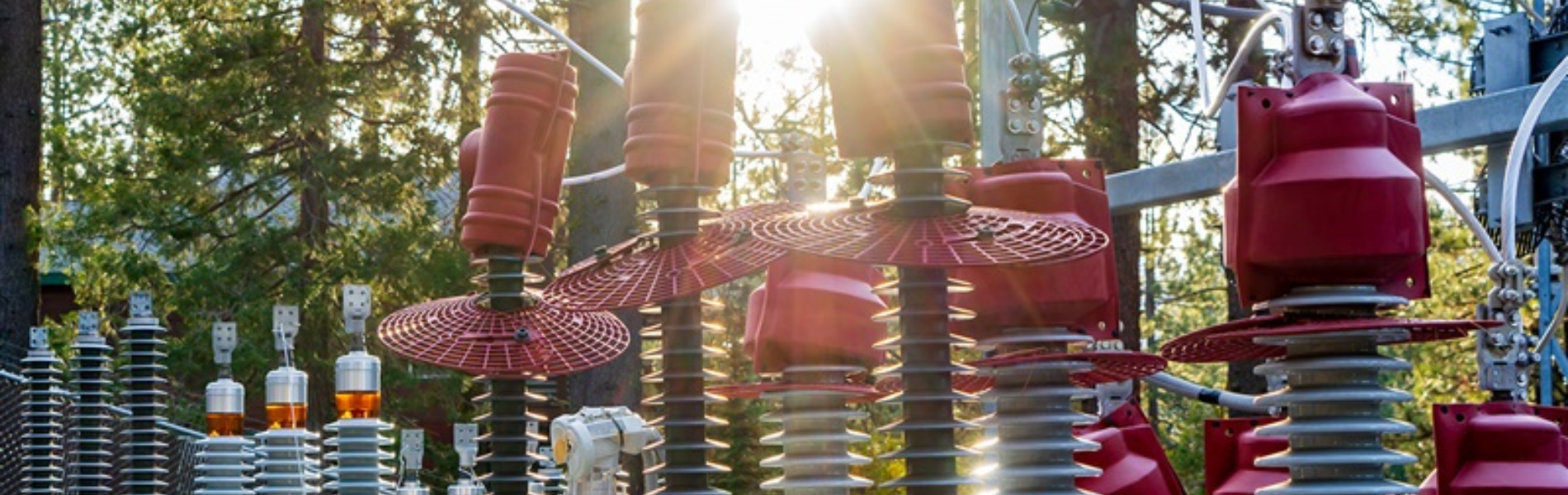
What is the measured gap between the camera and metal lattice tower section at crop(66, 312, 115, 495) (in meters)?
10.4

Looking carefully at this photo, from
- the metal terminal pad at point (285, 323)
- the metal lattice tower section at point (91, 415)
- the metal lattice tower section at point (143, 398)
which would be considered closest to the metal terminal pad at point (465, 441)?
the metal terminal pad at point (285, 323)

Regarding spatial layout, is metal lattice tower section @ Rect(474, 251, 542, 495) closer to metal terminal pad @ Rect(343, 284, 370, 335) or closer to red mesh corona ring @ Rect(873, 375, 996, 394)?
metal terminal pad @ Rect(343, 284, 370, 335)

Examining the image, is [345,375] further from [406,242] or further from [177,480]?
[406,242]

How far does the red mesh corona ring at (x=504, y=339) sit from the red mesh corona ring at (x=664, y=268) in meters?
0.94

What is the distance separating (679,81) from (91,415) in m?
7.22

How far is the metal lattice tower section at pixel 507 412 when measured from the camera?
18.2 ft

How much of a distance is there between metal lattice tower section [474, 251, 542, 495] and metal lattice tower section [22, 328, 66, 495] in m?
6.76

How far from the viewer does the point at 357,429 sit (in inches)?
240

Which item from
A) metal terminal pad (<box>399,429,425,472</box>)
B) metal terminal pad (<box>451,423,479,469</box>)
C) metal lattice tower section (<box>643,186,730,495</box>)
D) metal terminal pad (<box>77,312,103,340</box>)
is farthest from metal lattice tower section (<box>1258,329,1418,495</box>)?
metal terminal pad (<box>77,312,103,340</box>)

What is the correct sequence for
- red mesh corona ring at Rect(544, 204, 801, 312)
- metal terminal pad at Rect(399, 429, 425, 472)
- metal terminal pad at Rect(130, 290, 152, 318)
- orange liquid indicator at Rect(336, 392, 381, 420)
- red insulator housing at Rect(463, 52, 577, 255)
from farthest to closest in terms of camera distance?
1. metal terminal pad at Rect(130, 290, 152, 318)
2. metal terminal pad at Rect(399, 429, 425, 472)
3. orange liquid indicator at Rect(336, 392, 381, 420)
4. red insulator housing at Rect(463, 52, 577, 255)
5. red mesh corona ring at Rect(544, 204, 801, 312)

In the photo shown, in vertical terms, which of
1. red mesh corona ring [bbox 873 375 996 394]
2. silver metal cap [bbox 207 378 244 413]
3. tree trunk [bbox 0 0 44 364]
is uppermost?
tree trunk [bbox 0 0 44 364]

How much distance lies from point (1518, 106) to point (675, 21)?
2.28 m

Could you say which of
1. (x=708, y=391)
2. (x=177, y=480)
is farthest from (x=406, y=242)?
(x=708, y=391)

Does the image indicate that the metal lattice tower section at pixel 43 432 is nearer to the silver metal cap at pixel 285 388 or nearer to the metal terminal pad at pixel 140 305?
the metal terminal pad at pixel 140 305
